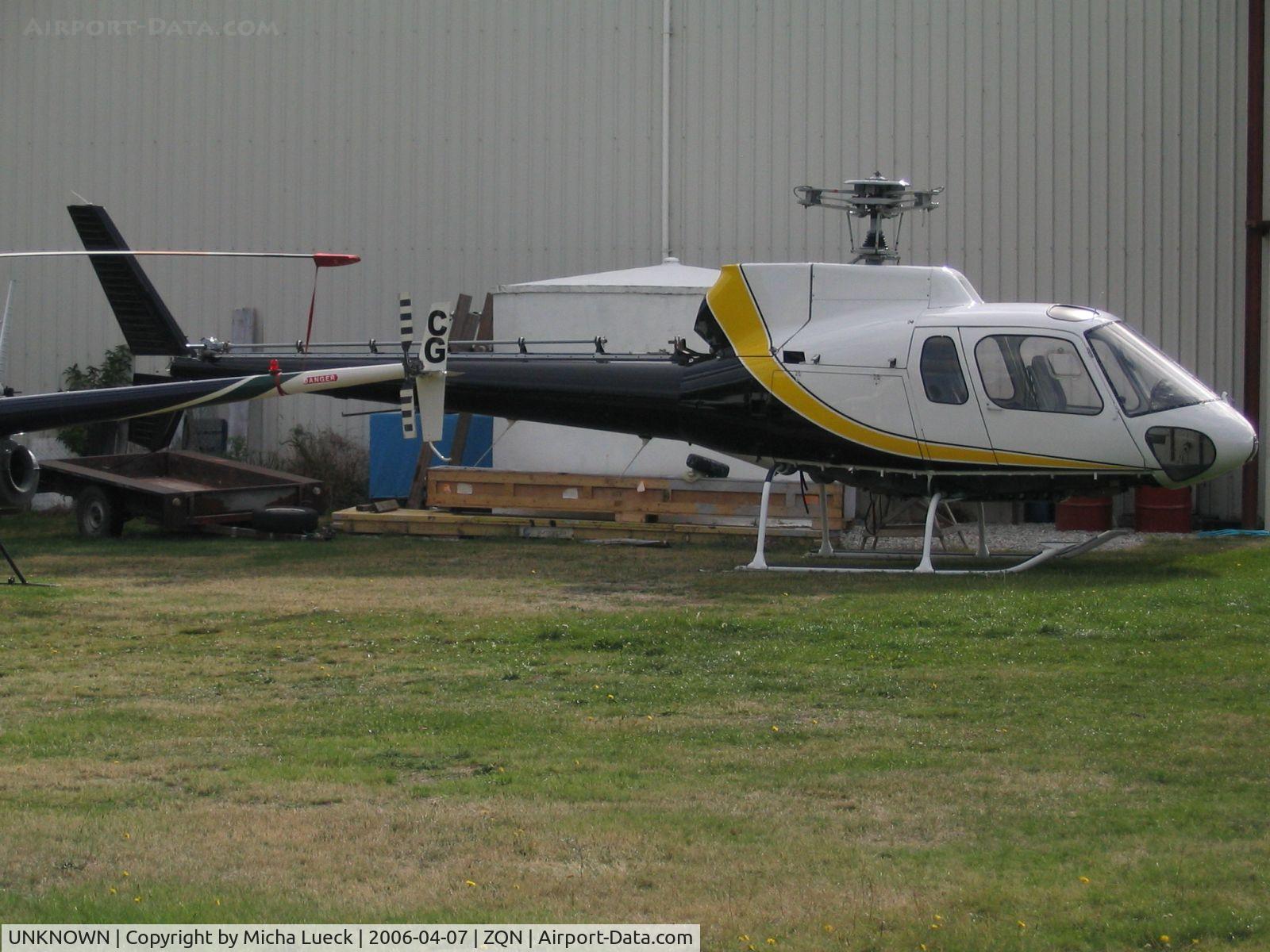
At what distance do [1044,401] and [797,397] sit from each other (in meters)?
2.14

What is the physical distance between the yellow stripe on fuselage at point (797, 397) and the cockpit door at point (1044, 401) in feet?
0.13

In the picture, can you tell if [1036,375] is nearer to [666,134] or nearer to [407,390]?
[407,390]

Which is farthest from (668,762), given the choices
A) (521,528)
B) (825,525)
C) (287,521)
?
(287,521)

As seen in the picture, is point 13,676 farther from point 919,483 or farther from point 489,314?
point 489,314

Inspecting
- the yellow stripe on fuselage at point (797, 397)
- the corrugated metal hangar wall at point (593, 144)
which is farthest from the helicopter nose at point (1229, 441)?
the corrugated metal hangar wall at point (593, 144)

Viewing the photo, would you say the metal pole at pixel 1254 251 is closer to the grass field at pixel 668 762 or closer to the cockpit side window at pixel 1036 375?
the cockpit side window at pixel 1036 375

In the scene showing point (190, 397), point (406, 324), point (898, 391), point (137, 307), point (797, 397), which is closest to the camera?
point (406, 324)

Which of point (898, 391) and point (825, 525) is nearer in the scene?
point (898, 391)

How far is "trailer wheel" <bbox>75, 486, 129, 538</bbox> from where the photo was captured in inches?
652

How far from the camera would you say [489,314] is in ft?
62.3

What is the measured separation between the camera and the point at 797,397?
13070mm

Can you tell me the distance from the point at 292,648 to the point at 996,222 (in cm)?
1383

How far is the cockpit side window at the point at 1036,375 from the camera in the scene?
12398 millimetres

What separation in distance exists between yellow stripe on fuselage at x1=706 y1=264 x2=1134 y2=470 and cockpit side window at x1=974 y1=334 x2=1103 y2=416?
46 cm
